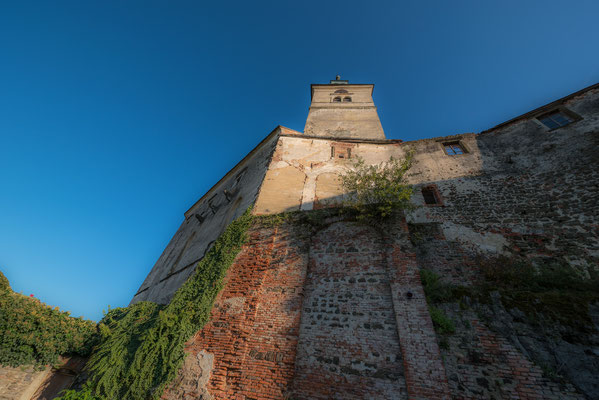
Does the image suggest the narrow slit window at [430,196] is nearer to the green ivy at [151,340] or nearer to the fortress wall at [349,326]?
the fortress wall at [349,326]

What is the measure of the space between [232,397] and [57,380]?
24.6ft

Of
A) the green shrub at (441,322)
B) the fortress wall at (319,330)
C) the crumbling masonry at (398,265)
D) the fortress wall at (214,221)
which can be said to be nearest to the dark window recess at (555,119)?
the crumbling masonry at (398,265)

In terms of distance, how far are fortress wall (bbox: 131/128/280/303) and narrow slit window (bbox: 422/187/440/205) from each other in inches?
280

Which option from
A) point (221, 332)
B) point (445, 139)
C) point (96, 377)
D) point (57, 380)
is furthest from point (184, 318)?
point (445, 139)

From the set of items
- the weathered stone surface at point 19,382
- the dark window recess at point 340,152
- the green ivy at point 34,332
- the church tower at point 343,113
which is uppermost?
the church tower at point 343,113

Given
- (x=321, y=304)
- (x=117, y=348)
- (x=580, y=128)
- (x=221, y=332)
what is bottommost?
(x=117, y=348)

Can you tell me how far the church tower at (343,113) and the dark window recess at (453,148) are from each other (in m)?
4.85

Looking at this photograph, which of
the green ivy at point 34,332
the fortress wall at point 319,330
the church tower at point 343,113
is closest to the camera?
the fortress wall at point 319,330

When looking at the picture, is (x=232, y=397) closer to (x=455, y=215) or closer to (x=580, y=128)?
(x=455, y=215)

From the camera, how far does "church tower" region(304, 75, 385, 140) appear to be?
698 inches

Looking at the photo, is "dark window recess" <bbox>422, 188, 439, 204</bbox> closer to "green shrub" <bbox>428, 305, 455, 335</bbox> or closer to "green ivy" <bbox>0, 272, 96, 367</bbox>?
"green shrub" <bbox>428, 305, 455, 335</bbox>

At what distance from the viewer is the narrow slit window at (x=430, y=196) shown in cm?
999

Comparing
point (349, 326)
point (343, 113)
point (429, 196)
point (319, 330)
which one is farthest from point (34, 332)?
point (343, 113)

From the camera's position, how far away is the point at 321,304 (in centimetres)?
645
